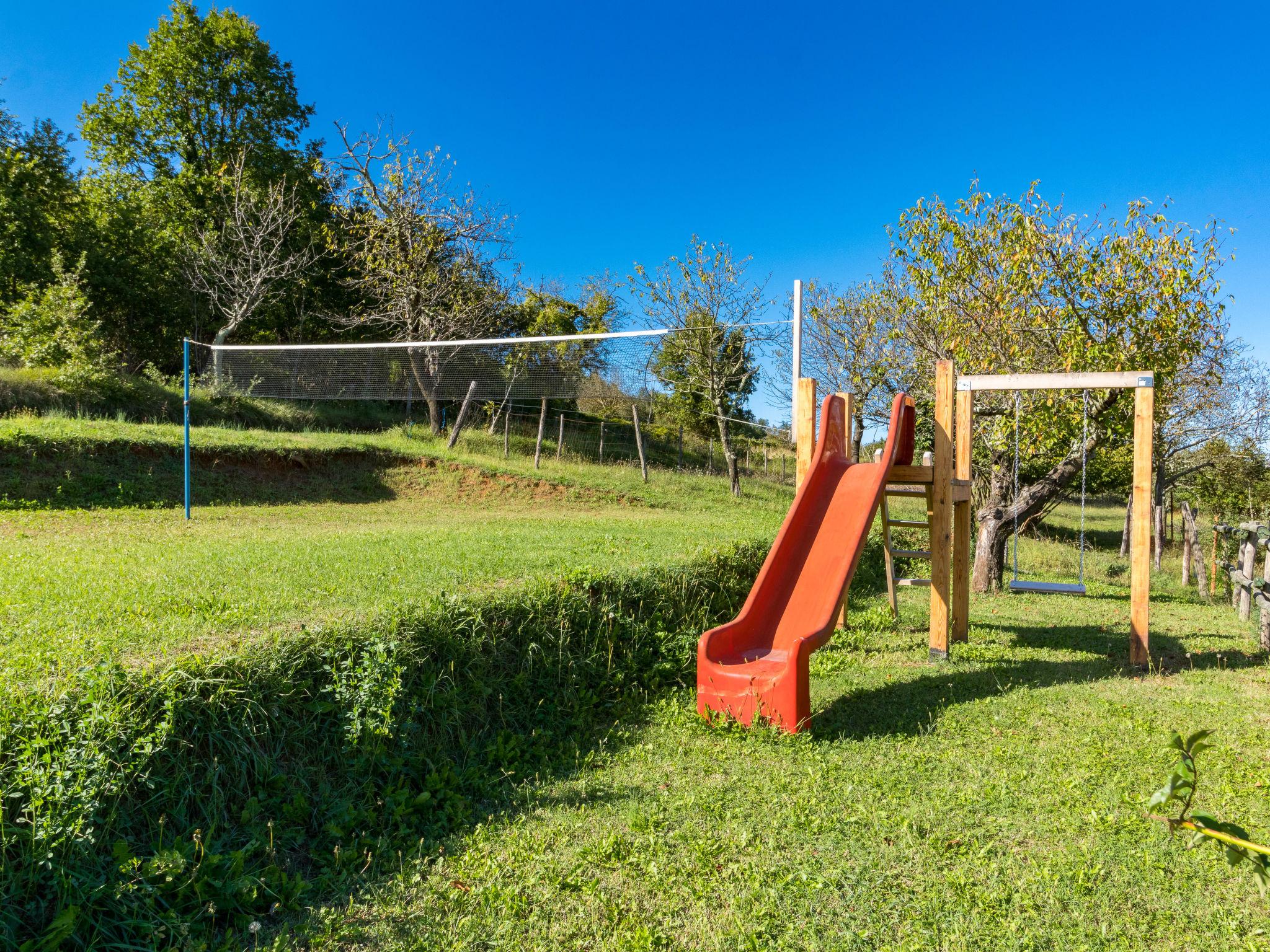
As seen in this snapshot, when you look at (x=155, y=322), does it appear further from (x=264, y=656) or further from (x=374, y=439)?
(x=264, y=656)

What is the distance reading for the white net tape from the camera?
12.7 meters

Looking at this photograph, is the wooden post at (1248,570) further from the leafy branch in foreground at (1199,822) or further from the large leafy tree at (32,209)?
the large leafy tree at (32,209)

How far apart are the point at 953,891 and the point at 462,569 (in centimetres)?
415

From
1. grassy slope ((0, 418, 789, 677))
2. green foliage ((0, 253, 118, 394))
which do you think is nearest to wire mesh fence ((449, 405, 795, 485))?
grassy slope ((0, 418, 789, 677))

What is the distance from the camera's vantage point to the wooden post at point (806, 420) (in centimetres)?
667

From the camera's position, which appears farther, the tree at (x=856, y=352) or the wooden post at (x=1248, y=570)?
the tree at (x=856, y=352)

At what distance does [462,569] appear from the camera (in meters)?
6.06

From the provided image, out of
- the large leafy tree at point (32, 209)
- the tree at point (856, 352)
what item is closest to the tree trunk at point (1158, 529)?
the tree at point (856, 352)

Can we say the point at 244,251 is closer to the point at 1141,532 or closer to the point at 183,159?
the point at 183,159

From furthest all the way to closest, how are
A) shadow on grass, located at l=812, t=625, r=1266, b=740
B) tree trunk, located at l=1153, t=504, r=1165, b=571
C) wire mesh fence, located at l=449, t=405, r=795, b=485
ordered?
wire mesh fence, located at l=449, t=405, r=795, b=485, tree trunk, located at l=1153, t=504, r=1165, b=571, shadow on grass, located at l=812, t=625, r=1266, b=740

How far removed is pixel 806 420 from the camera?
6.68 meters

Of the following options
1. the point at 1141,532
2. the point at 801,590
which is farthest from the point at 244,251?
the point at 1141,532

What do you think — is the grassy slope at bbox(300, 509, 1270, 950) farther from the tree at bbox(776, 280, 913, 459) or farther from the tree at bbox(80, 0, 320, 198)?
the tree at bbox(80, 0, 320, 198)

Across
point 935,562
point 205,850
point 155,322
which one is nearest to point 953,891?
point 205,850
